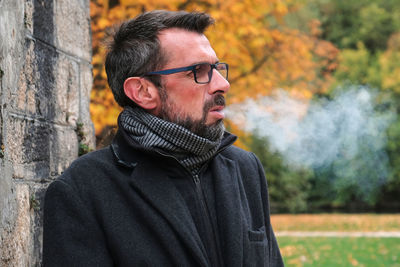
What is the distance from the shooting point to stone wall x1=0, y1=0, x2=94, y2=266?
1.82m

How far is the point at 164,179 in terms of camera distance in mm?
1872

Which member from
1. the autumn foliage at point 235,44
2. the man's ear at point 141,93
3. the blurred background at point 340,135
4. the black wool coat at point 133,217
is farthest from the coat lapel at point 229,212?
the blurred background at point 340,135

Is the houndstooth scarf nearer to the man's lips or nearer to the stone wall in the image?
the man's lips

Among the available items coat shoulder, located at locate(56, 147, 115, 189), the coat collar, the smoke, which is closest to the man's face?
the coat collar

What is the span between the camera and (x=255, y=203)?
6.75ft

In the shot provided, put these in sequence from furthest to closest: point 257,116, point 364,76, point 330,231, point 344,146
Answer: point 364,76
point 344,146
point 257,116
point 330,231

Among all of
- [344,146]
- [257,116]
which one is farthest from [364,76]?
[257,116]

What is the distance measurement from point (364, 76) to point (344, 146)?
13.1 feet

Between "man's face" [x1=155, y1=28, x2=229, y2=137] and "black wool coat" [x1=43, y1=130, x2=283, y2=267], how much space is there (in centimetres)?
17

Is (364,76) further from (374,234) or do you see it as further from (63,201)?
(63,201)

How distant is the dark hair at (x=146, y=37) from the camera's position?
201 cm

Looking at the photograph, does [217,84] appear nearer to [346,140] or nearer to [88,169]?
[88,169]

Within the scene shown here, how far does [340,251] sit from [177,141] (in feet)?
28.8

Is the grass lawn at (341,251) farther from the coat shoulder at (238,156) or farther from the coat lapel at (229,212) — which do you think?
the coat lapel at (229,212)
